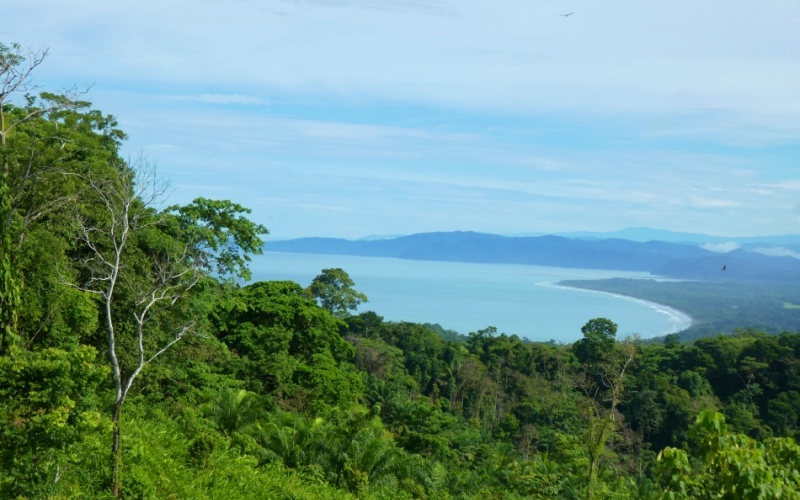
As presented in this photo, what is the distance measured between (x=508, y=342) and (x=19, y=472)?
37981mm

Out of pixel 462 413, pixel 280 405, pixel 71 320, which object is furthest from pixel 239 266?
pixel 462 413

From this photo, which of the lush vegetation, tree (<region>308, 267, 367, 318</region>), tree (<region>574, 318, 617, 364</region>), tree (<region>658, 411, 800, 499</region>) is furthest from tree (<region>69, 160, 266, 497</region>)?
Answer: tree (<region>574, 318, 617, 364</region>)

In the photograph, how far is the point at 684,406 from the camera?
112 ft

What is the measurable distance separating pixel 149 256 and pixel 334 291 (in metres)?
21.6

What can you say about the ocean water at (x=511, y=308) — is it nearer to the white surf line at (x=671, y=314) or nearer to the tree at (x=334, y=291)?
the white surf line at (x=671, y=314)

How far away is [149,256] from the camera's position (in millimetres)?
14781

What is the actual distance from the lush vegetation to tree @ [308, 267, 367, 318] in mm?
7405

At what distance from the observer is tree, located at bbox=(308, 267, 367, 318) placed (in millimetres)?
35938

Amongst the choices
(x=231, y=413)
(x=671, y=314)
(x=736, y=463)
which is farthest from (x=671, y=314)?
(x=736, y=463)

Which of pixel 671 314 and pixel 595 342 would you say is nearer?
pixel 595 342

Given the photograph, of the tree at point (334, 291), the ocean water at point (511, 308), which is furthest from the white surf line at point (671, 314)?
the tree at point (334, 291)

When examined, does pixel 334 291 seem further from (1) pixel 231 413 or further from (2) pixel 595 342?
(1) pixel 231 413

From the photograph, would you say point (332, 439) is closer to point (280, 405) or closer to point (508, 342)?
point (280, 405)

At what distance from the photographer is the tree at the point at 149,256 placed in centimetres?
1105
